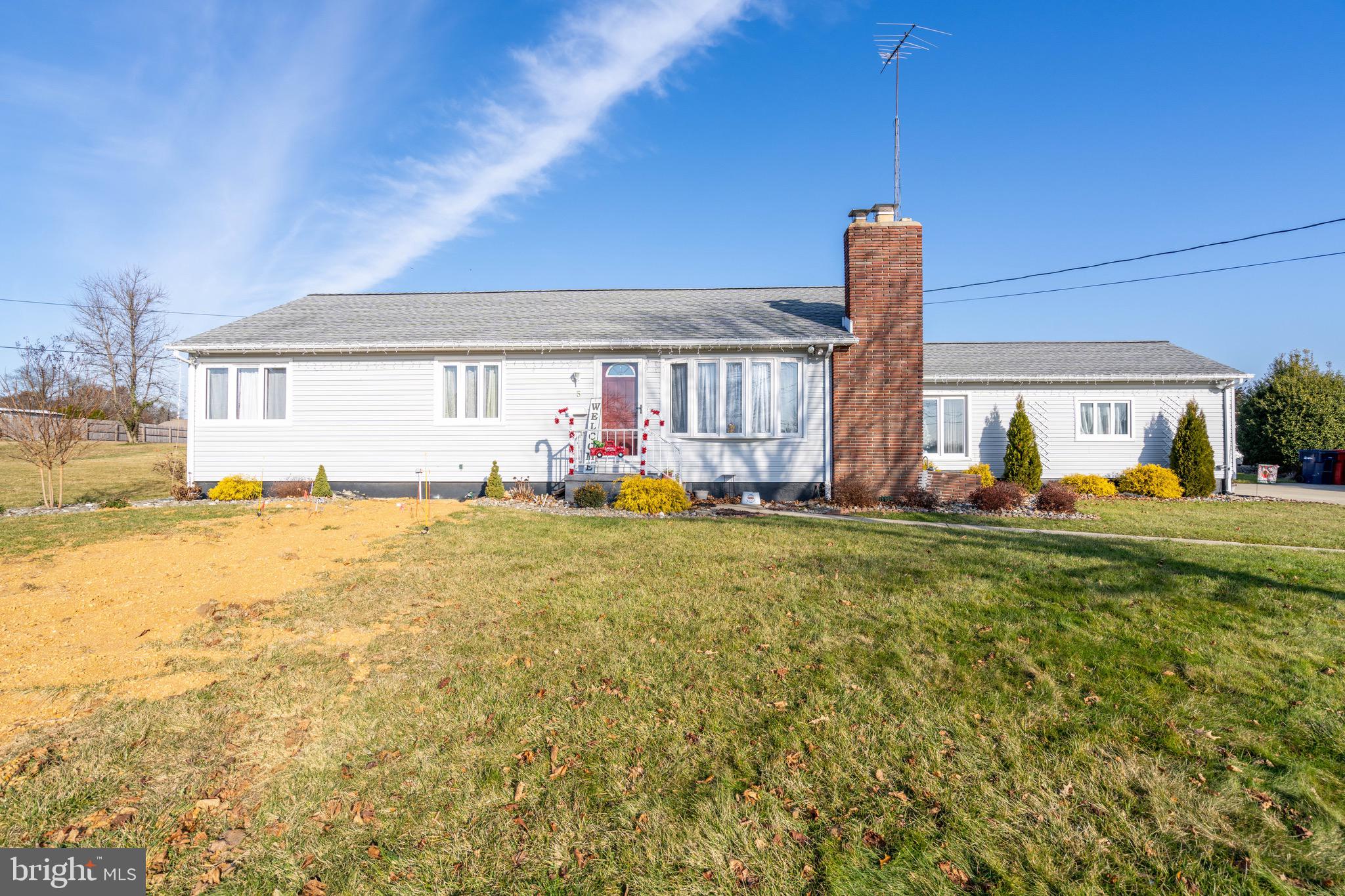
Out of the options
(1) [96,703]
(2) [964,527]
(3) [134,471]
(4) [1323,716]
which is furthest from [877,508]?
(3) [134,471]

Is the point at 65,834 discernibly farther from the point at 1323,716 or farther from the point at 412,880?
the point at 1323,716

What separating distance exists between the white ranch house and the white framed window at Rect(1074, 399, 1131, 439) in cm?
682

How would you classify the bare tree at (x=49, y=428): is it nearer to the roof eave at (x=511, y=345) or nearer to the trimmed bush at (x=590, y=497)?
the roof eave at (x=511, y=345)

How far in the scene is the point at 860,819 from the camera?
274 cm

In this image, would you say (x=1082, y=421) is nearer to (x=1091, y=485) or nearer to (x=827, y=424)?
(x=1091, y=485)

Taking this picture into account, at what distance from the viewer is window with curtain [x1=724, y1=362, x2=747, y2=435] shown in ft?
42.8

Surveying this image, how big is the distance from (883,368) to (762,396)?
2.65 m

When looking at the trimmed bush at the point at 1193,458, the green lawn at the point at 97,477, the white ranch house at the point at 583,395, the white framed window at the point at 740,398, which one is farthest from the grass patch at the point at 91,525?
the trimmed bush at the point at 1193,458

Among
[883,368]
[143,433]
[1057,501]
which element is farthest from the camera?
[143,433]

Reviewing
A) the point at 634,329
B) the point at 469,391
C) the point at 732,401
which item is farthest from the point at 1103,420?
the point at 469,391

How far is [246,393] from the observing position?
44.9 ft

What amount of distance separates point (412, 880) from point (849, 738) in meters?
2.21

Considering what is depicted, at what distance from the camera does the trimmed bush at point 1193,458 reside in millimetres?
15352

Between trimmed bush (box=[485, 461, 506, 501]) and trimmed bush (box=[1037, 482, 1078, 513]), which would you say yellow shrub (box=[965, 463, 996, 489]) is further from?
trimmed bush (box=[485, 461, 506, 501])
